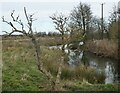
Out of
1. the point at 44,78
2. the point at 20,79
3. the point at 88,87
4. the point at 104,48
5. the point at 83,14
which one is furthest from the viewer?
the point at 83,14

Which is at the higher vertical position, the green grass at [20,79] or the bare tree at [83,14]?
the bare tree at [83,14]

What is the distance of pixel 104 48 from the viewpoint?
2144 cm

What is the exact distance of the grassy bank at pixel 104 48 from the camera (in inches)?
766

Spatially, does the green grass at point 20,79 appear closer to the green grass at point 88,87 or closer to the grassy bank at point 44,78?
the grassy bank at point 44,78

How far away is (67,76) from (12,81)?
9.19 ft

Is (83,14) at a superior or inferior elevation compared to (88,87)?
→ superior

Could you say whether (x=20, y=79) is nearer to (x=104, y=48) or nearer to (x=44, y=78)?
(x=44, y=78)

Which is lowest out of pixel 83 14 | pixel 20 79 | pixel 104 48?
pixel 104 48

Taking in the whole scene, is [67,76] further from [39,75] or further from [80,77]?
[39,75]

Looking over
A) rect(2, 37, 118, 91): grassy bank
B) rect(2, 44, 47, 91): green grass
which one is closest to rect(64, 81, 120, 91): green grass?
rect(2, 37, 118, 91): grassy bank

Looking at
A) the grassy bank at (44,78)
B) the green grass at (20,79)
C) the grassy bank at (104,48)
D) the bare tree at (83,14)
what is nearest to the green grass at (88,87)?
the grassy bank at (44,78)

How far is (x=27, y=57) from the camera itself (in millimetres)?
14930

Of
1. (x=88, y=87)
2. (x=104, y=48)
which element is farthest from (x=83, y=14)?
(x=88, y=87)

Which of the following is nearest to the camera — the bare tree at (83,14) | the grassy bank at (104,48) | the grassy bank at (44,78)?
the grassy bank at (44,78)
